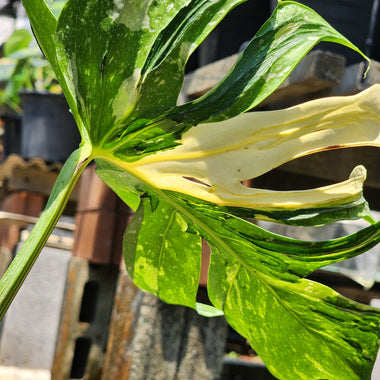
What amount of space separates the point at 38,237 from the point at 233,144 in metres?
0.18

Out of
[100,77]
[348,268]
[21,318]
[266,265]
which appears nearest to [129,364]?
[348,268]

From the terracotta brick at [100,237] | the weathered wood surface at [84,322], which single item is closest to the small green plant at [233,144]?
the terracotta brick at [100,237]

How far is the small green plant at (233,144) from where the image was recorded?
519 mm

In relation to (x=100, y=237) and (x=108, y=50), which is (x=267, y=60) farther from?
(x=100, y=237)

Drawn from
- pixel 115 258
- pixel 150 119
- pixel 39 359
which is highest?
pixel 150 119

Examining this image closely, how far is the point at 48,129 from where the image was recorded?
342 cm

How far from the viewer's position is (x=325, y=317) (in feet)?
1.93

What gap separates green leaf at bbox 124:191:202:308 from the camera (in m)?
0.66

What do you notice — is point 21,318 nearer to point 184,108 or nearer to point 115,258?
point 115,258

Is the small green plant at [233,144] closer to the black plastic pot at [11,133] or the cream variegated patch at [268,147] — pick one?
the cream variegated patch at [268,147]

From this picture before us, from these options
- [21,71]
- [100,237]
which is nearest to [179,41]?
[100,237]

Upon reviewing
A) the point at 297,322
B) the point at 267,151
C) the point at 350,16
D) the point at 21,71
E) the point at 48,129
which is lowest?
the point at 297,322

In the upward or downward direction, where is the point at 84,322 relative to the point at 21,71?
downward

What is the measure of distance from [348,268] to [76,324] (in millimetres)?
1426
